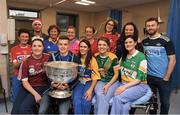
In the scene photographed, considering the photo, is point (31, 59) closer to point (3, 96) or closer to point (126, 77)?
point (126, 77)

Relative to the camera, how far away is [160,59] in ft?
8.24

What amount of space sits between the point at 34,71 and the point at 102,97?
763 millimetres

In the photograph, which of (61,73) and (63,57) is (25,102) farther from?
(63,57)

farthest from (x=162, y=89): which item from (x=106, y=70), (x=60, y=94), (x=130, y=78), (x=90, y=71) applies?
(x=60, y=94)

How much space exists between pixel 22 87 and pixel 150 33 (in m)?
1.54

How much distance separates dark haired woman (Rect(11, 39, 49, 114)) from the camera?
2.27 meters

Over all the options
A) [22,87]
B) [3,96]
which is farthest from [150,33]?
[3,96]

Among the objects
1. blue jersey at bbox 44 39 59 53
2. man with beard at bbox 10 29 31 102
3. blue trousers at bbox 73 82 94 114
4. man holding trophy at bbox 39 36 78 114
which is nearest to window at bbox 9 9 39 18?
man with beard at bbox 10 29 31 102

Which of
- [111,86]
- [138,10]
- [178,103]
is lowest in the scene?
[178,103]

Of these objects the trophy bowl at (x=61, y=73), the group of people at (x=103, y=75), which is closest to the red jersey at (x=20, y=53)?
the group of people at (x=103, y=75)

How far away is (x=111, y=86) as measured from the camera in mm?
2357

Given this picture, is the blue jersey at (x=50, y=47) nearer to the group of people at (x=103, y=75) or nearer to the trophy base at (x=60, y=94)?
the group of people at (x=103, y=75)

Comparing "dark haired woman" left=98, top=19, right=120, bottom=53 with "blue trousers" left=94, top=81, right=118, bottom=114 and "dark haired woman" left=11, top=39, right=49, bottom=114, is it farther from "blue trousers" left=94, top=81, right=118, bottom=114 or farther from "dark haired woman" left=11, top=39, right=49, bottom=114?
"dark haired woman" left=11, top=39, right=49, bottom=114

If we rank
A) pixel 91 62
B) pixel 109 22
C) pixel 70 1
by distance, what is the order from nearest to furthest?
pixel 91 62, pixel 109 22, pixel 70 1
